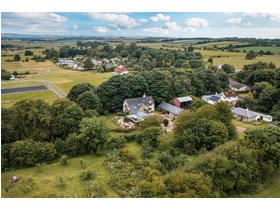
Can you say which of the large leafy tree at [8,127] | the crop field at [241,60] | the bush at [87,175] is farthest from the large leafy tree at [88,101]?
the crop field at [241,60]

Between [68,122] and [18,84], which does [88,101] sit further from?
[18,84]

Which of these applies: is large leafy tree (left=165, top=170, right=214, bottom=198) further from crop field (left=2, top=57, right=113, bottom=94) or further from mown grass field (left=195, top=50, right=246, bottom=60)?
mown grass field (left=195, top=50, right=246, bottom=60)

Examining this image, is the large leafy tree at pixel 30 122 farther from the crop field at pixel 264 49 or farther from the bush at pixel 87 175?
the crop field at pixel 264 49

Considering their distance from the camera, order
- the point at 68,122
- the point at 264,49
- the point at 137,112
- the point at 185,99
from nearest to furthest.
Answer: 1. the point at 68,122
2. the point at 137,112
3. the point at 185,99
4. the point at 264,49

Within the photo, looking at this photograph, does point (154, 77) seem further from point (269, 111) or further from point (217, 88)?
point (269, 111)

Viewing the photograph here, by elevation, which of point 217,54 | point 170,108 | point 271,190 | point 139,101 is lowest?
point 271,190

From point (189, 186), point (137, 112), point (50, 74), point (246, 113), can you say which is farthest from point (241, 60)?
point (189, 186)

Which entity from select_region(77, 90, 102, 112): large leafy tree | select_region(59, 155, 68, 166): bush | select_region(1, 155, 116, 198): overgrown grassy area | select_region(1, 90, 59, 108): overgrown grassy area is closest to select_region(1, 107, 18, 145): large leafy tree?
select_region(1, 155, 116, 198): overgrown grassy area
